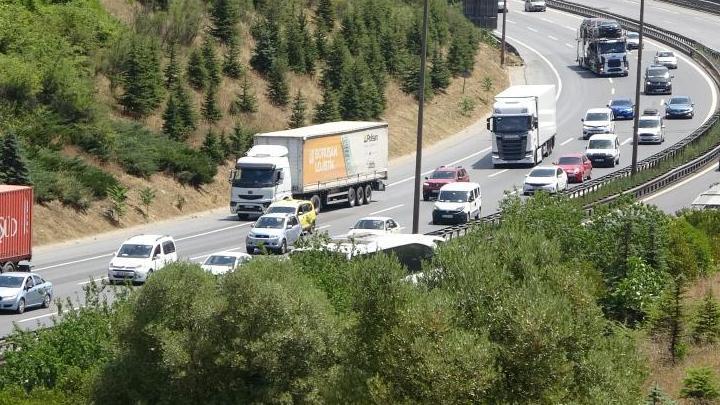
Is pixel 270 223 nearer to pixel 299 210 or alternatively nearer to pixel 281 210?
pixel 281 210

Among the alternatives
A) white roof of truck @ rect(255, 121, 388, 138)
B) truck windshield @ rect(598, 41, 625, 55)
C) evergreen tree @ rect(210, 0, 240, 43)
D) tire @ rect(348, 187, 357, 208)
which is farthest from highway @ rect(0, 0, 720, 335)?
evergreen tree @ rect(210, 0, 240, 43)

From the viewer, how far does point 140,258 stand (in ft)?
153

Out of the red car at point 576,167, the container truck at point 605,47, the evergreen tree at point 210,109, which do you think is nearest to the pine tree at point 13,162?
the evergreen tree at point 210,109

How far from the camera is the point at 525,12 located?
444ft

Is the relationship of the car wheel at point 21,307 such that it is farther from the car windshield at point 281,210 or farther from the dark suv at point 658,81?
the dark suv at point 658,81

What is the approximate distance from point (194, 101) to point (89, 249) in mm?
21388

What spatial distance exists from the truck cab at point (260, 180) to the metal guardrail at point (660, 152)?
11.6 m

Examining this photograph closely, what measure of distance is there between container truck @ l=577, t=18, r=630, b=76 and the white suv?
61092 millimetres

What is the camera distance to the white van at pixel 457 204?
59.4m

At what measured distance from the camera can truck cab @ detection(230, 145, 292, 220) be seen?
6097cm

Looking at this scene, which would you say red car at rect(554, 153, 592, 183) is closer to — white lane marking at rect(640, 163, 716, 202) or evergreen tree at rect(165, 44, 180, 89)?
white lane marking at rect(640, 163, 716, 202)

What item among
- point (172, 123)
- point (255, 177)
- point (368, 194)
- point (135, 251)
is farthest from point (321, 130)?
point (135, 251)

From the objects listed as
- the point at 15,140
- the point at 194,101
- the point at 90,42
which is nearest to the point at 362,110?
the point at 194,101

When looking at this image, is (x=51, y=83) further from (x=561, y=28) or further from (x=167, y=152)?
(x=561, y=28)
